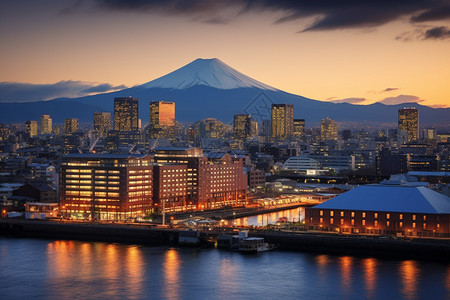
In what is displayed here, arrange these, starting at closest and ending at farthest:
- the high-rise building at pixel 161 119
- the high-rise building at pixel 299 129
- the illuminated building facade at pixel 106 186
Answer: the illuminated building facade at pixel 106 186, the high-rise building at pixel 161 119, the high-rise building at pixel 299 129

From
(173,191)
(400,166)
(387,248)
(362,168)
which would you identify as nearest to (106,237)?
(173,191)

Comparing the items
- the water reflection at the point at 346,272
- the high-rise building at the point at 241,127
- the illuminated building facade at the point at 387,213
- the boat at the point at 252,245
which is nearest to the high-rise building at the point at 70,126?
the high-rise building at the point at 241,127

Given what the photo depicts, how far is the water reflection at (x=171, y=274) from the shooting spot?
83.7 feet

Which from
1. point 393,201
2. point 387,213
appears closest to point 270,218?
point 393,201

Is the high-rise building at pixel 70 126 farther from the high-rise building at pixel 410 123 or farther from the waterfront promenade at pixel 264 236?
the waterfront promenade at pixel 264 236

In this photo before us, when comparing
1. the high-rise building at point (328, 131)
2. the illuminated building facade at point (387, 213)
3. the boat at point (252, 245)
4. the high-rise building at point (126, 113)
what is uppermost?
the high-rise building at point (126, 113)

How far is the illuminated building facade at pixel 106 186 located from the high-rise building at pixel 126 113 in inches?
4200

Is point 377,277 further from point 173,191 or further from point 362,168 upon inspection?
point 362,168

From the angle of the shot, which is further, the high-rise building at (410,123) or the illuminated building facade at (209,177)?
the high-rise building at (410,123)

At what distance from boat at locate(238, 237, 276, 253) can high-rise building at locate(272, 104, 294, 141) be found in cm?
11560

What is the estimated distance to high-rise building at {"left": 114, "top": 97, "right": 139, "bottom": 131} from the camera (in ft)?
495

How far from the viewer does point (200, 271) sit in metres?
28.9

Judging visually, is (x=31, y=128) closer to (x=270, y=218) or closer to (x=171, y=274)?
(x=270, y=218)

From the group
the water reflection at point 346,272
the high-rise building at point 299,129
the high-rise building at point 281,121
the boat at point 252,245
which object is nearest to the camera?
the water reflection at point 346,272
